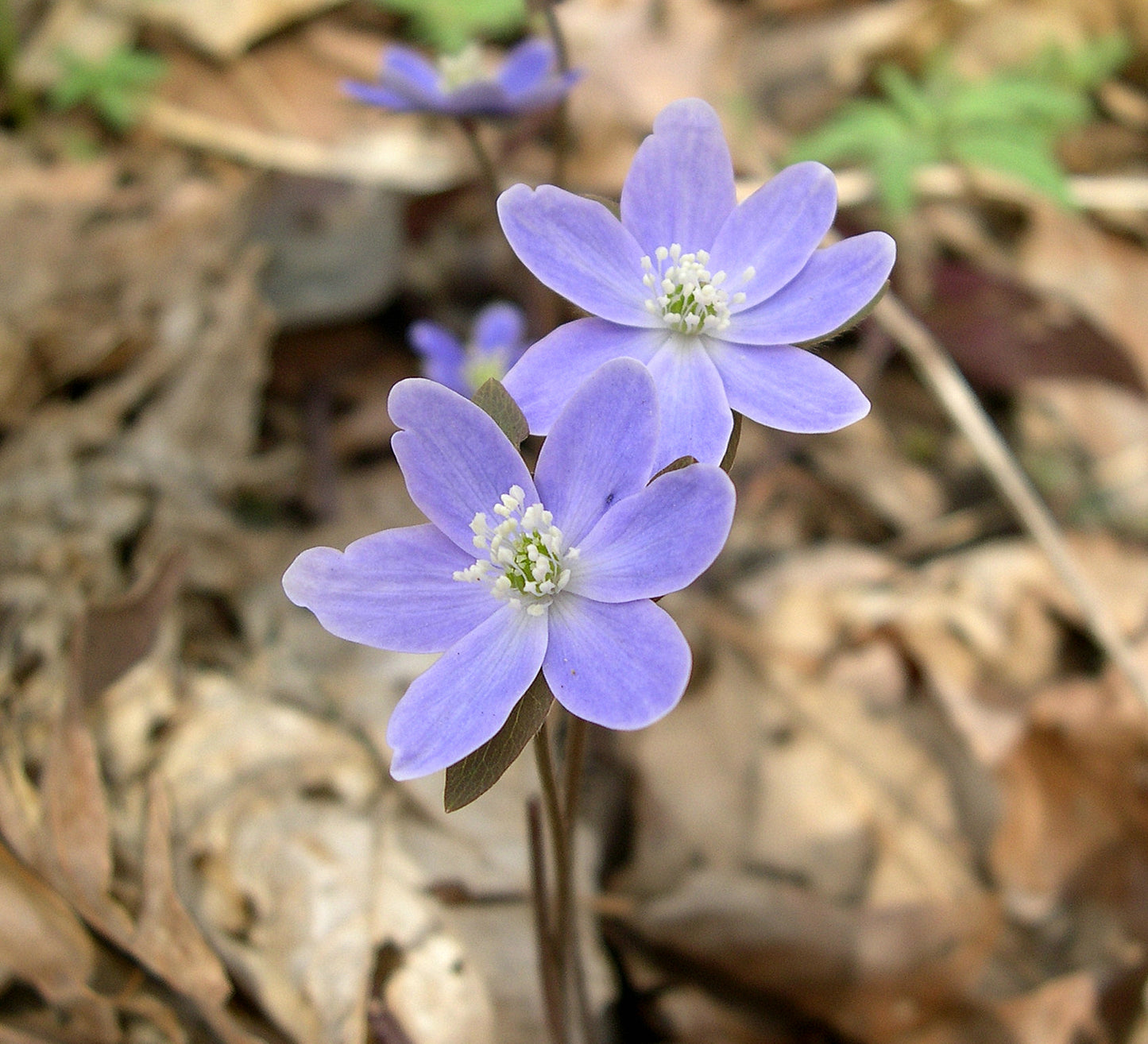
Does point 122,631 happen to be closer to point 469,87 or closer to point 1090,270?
point 469,87

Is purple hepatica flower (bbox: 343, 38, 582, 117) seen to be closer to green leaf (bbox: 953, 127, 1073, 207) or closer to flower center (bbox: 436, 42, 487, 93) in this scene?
flower center (bbox: 436, 42, 487, 93)

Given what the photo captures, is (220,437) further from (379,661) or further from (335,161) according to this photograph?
(335,161)

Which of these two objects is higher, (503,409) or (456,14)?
(503,409)

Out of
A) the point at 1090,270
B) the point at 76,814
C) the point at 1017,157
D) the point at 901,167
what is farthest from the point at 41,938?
the point at 1090,270

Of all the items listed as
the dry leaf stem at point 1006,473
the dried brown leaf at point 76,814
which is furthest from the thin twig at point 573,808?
the dry leaf stem at point 1006,473

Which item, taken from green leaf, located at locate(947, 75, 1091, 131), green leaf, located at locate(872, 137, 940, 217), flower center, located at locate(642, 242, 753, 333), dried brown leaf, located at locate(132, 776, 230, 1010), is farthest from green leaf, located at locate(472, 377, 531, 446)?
green leaf, located at locate(947, 75, 1091, 131)

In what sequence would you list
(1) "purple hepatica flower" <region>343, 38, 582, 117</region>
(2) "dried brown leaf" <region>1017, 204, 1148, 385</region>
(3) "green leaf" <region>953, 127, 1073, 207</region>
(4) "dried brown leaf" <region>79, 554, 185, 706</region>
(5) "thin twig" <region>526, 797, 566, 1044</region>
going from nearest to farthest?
(5) "thin twig" <region>526, 797, 566, 1044</region>, (4) "dried brown leaf" <region>79, 554, 185, 706</region>, (1) "purple hepatica flower" <region>343, 38, 582, 117</region>, (3) "green leaf" <region>953, 127, 1073, 207</region>, (2) "dried brown leaf" <region>1017, 204, 1148, 385</region>
